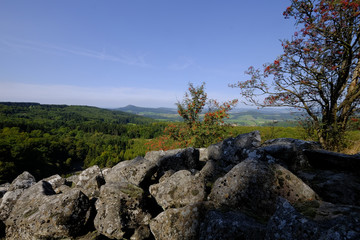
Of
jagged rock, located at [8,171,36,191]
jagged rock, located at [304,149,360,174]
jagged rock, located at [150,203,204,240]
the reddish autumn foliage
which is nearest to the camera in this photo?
jagged rock, located at [150,203,204,240]

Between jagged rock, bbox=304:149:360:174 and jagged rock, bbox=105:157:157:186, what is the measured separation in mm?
5888

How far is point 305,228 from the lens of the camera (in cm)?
207

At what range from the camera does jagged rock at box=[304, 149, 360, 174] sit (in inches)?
180

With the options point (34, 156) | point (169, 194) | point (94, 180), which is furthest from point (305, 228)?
point (34, 156)

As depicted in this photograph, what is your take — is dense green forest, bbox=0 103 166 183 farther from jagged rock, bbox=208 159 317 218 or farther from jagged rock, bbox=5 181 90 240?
jagged rock, bbox=208 159 317 218

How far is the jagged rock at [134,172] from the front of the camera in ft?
20.3

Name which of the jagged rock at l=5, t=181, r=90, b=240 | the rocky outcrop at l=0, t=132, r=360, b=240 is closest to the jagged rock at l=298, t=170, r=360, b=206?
the rocky outcrop at l=0, t=132, r=360, b=240

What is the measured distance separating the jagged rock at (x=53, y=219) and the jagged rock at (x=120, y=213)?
0.53 meters

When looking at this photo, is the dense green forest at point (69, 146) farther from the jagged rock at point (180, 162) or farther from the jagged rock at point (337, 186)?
the jagged rock at point (180, 162)

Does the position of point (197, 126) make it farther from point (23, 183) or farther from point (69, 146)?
point (69, 146)

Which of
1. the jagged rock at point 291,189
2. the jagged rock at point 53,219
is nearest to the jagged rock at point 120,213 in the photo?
the jagged rock at point 53,219

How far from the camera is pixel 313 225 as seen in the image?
205 cm

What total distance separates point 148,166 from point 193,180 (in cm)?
233

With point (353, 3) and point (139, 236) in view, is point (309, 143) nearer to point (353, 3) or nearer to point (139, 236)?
point (353, 3)
